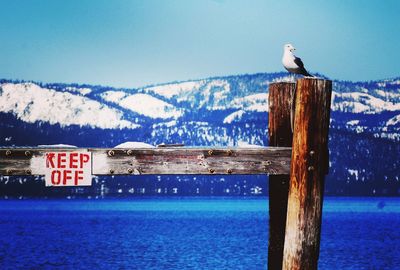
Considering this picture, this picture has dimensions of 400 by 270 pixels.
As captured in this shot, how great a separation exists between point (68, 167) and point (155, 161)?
75 centimetres

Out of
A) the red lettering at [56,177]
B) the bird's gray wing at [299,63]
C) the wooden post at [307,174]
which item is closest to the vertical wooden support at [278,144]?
the wooden post at [307,174]

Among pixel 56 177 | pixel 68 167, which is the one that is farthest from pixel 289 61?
pixel 56 177

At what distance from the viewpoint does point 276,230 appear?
23.7 feet

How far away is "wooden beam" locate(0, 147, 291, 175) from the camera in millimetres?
6441

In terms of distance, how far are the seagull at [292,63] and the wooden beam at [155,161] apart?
7.16 feet

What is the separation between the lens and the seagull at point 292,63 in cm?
839

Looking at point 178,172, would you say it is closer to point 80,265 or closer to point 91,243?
point 80,265

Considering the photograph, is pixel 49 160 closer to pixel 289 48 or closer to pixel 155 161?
pixel 155 161

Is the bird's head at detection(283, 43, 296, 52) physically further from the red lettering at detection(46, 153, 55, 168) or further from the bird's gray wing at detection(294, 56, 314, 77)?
the red lettering at detection(46, 153, 55, 168)

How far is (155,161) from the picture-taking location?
645cm

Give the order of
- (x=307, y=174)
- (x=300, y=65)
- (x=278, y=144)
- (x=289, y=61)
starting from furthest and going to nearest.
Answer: (x=289, y=61) → (x=300, y=65) → (x=278, y=144) → (x=307, y=174)

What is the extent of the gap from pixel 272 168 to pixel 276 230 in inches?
36.5

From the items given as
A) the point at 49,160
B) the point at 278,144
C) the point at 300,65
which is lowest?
the point at 49,160

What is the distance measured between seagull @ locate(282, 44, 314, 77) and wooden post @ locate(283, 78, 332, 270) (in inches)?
72.9
